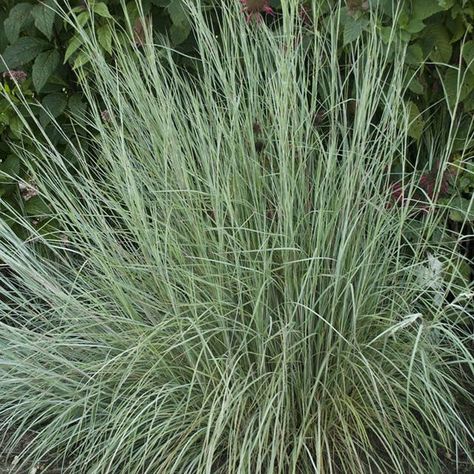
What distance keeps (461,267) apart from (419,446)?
2.20ft

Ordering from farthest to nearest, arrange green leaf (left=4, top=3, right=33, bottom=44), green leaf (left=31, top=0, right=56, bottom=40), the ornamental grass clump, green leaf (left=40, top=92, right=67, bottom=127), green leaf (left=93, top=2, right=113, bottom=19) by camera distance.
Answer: green leaf (left=40, top=92, right=67, bottom=127), green leaf (left=4, top=3, right=33, bottom=44), green leaf (left=31, top=0, right=56, bottom=40), green leaf (left=93, top=2, right=113, bottom=19), the ornamental grass clump

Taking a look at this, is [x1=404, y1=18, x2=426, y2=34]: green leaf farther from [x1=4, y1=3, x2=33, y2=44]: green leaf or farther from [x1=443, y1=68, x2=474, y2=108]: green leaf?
[x1=4, y1=3, x2=33, y2=44]: green leaf

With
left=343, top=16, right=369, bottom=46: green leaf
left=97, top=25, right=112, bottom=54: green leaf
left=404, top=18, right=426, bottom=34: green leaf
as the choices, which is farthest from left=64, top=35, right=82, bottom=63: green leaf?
left=404, top=18, right=426, bottom=34: green leaf

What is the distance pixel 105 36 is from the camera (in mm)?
2922

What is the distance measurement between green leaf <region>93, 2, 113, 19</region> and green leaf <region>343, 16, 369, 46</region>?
871 mm

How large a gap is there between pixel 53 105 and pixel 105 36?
453mm

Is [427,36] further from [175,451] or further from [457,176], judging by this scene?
[175,451]

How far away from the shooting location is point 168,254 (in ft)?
8.04

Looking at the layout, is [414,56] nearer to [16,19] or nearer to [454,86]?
[454,86]

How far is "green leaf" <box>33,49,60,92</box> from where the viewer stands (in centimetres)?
306

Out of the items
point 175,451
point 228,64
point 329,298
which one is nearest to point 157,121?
point 228,64

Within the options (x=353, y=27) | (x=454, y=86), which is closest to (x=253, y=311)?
(x=353, y=27)

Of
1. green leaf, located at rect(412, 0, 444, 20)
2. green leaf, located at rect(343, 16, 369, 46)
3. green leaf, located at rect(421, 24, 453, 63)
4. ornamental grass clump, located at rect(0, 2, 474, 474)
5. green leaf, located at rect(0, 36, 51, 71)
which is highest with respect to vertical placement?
green leaf, located at rect(0, 36, 51, 71)

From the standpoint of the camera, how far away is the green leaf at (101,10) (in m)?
2.79
